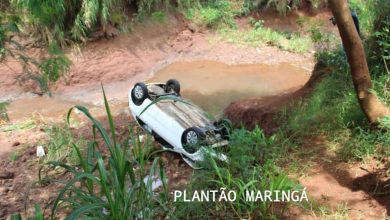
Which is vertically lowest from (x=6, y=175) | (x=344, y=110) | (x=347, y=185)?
(x=6, y=175)

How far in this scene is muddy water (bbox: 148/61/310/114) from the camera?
7.95 m

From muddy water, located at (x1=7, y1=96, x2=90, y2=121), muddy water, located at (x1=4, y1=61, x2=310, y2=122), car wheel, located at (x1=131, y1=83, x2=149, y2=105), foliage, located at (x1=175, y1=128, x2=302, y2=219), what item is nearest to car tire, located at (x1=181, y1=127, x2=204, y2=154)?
foliage, located at (x1=175, y1=128, x2=302, y2=219)

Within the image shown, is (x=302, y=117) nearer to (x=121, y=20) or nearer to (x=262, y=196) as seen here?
(x=262, y=196)

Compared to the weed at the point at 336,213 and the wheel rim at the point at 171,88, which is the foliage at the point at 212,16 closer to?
the wheel rim at the point at 171,88

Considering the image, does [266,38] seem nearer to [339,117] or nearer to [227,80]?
[227,80]

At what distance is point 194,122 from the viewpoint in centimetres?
516

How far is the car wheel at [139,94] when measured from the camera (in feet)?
18.4

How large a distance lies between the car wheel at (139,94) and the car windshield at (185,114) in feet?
1.07

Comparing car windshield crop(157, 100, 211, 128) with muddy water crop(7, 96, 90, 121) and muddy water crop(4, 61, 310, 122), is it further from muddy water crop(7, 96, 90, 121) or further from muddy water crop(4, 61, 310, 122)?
muddy water crop(7, 96, 90, 121)

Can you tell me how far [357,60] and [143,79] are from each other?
20.6 feet

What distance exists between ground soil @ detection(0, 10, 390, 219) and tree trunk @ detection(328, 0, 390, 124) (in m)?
0.49

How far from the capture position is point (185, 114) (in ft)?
17.4

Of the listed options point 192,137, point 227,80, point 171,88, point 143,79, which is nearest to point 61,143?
point 192,137

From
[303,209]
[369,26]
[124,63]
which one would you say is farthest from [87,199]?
[124,63]
